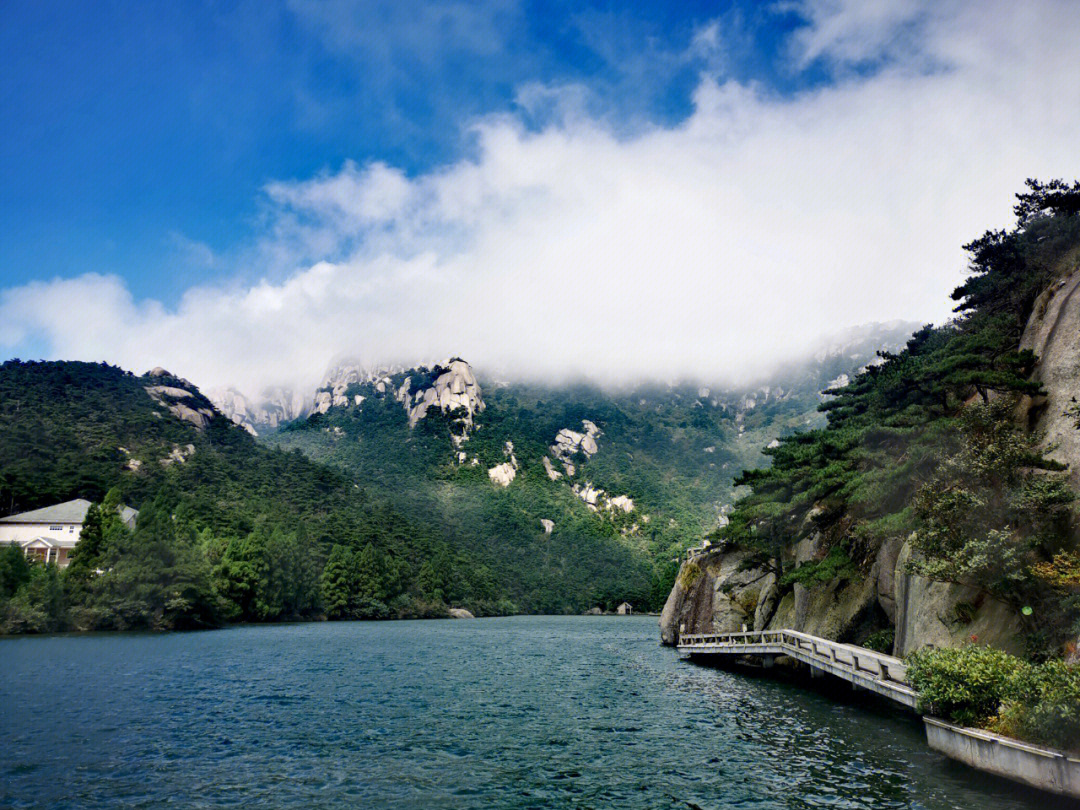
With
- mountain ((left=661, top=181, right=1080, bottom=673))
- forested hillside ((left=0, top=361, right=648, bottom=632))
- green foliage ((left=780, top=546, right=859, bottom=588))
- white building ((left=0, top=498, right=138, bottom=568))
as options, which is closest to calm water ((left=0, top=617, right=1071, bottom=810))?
mountain ((left=661, top=181, right=1080, bottom=673))

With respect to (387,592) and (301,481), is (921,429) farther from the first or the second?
(301,481)

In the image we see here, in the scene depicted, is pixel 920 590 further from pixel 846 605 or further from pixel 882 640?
pixel 846 605

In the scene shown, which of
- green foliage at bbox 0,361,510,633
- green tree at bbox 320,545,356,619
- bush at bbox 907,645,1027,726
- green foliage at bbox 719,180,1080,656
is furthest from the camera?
green tree at bbox 320,545,356,619

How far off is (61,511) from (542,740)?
3841 inches

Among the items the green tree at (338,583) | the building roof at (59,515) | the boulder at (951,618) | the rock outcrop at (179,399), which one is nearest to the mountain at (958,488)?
Result: the boulder at (951,618)

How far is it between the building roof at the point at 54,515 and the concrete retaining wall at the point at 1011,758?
10273 centimetres

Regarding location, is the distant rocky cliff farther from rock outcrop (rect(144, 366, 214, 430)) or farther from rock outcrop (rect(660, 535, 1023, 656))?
rock outcrop (rect(144, 366, 214, 430))

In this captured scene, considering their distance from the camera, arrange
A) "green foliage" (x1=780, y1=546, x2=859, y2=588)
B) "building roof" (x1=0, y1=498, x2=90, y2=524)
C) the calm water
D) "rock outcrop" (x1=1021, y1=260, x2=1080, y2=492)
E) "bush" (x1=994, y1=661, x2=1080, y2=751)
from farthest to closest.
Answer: "building roof" (x1=0, y1=498, x2=90, y2=524)
"green foliage" (x1=780, y1=546, x2=859, y2=588)
"rock outcrop" (x1=1021, y1=260, x2=1080, y2=492)
the calm water
"bush" (x1=994, y1=661, x2=1080, y2=751)

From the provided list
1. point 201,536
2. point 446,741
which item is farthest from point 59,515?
point 446,741

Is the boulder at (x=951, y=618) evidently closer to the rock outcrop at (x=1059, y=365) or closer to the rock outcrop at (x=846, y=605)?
the rock outcrop at (x=846, y=605)

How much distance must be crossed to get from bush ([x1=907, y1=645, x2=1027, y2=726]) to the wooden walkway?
1.40 meters

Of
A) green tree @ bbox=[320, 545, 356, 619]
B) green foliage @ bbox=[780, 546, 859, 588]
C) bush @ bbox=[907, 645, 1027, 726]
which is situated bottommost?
green tree @ bbox=[320, 545, 356, 619]

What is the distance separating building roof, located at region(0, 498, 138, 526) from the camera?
90.1m

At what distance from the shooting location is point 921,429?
1181 inches
